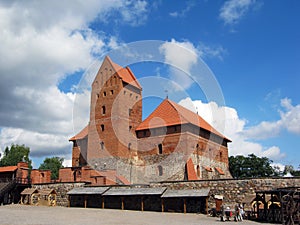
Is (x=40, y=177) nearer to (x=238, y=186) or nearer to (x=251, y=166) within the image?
(x=238, y=186)

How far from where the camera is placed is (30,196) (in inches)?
1182

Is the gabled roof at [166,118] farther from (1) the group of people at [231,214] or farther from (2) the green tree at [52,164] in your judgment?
(2) the green tree at [52,164]

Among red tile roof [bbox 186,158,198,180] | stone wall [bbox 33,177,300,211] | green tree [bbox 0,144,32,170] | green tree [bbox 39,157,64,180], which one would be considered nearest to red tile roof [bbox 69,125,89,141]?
red tile roof [bbox 186,158,198,180]

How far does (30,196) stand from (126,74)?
56.5 feet

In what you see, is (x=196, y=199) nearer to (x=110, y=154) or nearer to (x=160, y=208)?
(x=160, y=208)

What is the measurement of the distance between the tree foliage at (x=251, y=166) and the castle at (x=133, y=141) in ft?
98.6

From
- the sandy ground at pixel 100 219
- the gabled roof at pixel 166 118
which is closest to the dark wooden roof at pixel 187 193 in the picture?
the sandy ground at pixel 100 219

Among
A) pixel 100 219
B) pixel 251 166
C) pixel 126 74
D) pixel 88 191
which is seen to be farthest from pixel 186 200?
pixel 251 166

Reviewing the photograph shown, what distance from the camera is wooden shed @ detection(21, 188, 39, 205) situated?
2959 cm

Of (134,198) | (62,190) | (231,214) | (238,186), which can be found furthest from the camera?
(62,190)

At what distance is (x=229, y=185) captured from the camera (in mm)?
22203

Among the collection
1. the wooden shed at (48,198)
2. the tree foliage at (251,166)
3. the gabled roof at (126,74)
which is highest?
the gabled roof at (126,74)

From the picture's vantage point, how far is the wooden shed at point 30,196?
29.6m

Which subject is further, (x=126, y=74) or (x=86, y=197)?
(x=126, y=74)
